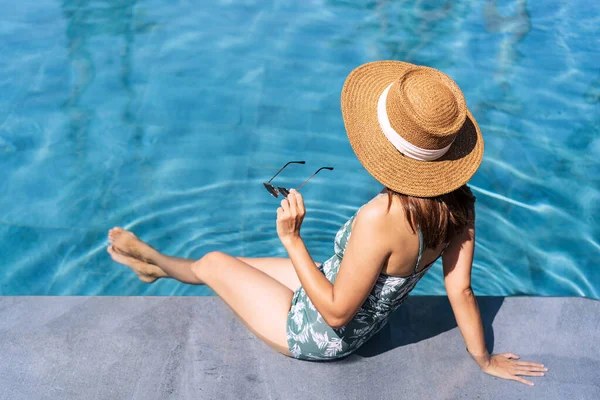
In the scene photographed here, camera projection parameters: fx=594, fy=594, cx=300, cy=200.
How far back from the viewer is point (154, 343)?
295 centimetres

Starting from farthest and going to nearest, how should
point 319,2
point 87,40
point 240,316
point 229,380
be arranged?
point 319,2, point 87,40, point 240,316, point 229,380

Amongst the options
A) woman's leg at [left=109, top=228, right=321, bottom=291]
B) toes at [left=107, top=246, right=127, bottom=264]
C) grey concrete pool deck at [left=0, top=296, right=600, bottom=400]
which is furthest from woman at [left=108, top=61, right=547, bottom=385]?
toes at [left=107, top=246, right=127, bottom=264]

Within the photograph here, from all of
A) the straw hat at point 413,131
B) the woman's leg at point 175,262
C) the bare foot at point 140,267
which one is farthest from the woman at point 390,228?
the bare foot at point 140,267

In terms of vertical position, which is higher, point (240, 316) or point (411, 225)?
point (411, 225)

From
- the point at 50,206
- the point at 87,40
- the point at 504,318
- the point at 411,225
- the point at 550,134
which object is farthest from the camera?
the point at 87,40

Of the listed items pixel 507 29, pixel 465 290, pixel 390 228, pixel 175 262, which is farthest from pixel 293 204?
pixel 507 29

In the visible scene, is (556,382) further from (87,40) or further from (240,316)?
(87,40)

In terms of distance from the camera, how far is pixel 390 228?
7.24 ft

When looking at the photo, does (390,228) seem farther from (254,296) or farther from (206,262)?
(206,262)

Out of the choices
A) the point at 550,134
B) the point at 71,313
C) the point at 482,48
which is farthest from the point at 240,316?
the point at 482,48

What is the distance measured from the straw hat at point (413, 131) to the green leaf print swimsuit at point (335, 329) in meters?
0.46

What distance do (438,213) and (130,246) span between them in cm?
224

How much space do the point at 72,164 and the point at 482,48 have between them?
3.98 meters

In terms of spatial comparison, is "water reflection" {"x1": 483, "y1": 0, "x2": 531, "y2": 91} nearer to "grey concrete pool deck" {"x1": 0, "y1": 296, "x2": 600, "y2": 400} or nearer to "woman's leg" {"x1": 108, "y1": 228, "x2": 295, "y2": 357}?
"grey concrete pool deck" {"x1": 0, "y1": 296, "x2": 600, "y2": 400}
